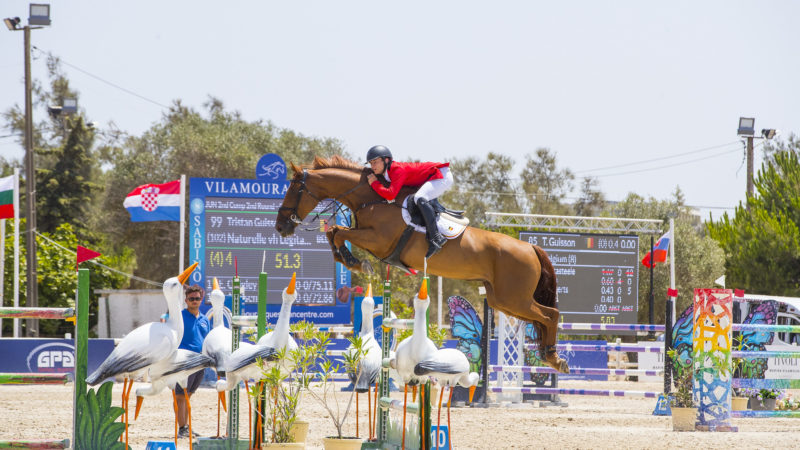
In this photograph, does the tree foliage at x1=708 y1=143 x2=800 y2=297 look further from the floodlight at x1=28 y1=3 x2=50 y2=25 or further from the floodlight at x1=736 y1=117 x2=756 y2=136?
the floodlight at x1=28 y1=3 x2=50 y2=25

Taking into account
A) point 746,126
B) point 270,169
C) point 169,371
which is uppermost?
point 746,126

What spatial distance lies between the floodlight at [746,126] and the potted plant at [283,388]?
2266cm

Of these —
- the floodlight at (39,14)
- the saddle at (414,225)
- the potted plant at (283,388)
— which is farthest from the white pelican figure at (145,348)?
the floodlight at (39,14)

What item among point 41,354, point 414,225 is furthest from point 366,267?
point 41,354

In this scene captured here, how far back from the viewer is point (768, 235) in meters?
28.8

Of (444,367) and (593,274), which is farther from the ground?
(593,274)

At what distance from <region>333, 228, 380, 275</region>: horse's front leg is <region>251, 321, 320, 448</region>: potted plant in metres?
0.53

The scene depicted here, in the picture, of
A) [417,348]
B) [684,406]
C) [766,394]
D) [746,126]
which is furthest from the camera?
[746,126]

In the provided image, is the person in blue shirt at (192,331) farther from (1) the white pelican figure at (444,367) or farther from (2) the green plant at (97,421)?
(1) the white pelican figure at (444,367)

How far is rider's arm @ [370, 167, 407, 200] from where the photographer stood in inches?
241

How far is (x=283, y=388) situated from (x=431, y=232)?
147 centimetres

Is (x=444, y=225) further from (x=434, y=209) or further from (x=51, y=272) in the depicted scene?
(x=51, y=272)

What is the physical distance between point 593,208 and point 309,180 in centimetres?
3585

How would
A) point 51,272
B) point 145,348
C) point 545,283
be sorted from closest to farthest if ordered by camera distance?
point 145,348
point 545,283
point 51,272
